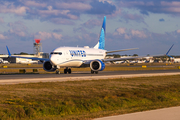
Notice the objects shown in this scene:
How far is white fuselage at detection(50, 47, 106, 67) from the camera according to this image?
40.8 meters

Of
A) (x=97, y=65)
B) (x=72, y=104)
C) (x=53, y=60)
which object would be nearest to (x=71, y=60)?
(x=53, y=60)

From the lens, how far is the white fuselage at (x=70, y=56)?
40812 mm

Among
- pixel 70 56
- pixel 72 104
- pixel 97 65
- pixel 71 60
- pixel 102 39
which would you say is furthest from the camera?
pixel 102 39

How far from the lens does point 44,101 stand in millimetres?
16000

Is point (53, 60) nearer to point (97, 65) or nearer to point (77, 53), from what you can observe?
point (77, 53)

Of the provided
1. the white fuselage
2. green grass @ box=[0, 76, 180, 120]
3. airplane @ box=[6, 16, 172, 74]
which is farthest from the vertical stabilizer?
green grass @ box=[0, 76, 180, 120]

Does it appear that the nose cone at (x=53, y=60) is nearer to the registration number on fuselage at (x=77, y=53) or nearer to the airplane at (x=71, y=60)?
the airplane at (x=71, y=60)

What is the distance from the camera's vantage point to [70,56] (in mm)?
42750

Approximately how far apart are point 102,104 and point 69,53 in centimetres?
2747

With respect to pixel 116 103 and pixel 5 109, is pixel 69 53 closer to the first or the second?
pixel 116 103

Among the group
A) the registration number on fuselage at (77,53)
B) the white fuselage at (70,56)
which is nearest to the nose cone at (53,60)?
the white fuselage at (70,56)

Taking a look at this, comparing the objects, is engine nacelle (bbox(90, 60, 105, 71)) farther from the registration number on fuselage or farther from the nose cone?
the nose cone

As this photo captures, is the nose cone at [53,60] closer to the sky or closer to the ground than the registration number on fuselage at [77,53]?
closer to the ground

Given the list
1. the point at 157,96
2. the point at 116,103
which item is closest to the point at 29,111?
the point at 116,103
